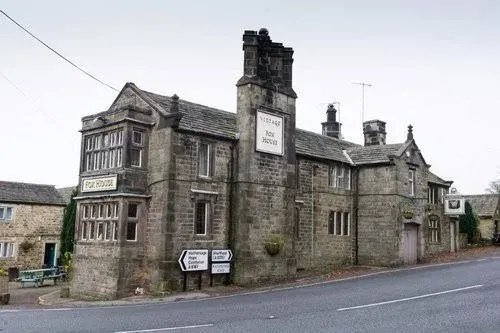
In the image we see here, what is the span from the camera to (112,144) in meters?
22.7

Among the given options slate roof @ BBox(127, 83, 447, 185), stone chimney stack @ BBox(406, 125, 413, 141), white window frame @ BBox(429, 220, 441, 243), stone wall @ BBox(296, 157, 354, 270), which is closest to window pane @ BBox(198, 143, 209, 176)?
slate roof @ BBox(127, 83, 447, 185)

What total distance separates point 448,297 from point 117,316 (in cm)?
1008

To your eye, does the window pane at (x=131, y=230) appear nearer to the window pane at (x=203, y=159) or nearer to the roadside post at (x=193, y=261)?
the roadside post at (x=193, y=261)

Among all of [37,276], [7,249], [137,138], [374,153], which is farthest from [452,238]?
[7,249]

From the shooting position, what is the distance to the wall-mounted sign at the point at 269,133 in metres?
24.4

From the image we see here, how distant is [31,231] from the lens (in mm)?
38375

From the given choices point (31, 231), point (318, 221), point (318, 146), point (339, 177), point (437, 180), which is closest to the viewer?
point (318, 221)

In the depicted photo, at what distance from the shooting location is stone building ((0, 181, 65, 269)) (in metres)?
37.0

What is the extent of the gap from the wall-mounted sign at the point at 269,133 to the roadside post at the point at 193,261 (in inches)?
220

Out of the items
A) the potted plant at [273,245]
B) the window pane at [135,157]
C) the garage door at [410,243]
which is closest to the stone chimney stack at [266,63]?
the window pane at [135,157]

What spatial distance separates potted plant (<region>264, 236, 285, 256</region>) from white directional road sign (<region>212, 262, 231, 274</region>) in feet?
6.58

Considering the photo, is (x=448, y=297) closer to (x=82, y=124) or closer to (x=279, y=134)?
(x=279, y=134)

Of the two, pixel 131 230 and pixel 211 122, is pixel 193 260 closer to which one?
pixel 131 230

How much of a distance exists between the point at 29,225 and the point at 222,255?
21.5 metres
